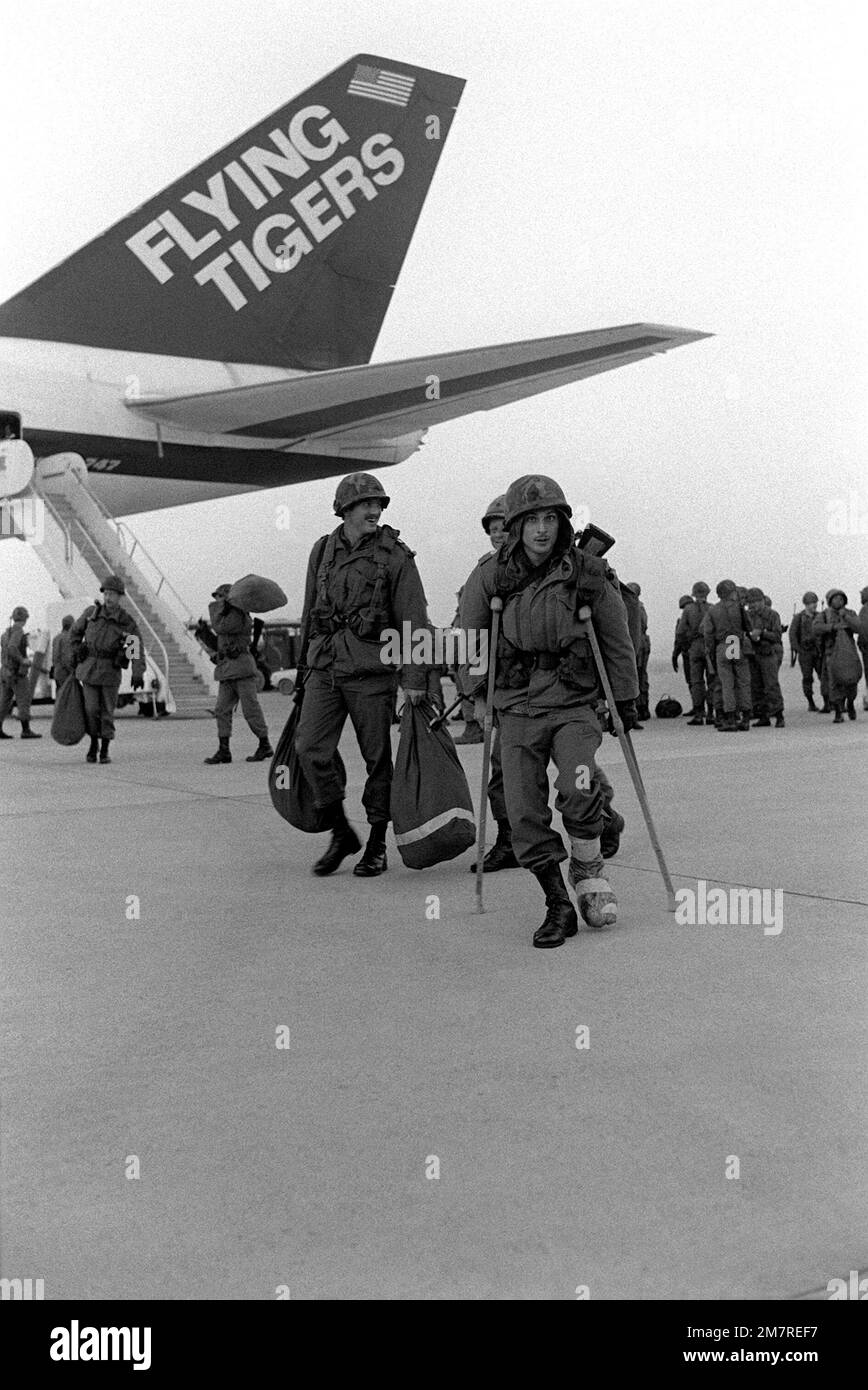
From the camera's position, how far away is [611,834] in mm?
5754

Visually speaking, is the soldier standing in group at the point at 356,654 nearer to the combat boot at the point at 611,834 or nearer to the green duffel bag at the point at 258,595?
the combat boot at the point at 611,834

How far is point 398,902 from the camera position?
505cm

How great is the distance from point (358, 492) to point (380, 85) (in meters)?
Answer: 19.4

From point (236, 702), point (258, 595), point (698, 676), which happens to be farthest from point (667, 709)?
point (258, 595)

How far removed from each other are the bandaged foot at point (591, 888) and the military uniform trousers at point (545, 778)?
0.18 feet

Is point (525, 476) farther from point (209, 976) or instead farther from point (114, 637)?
point (114, 637)

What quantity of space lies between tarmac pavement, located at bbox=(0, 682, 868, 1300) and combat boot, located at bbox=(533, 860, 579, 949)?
7cm

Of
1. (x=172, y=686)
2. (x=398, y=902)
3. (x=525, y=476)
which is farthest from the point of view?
(x=172, y=686)

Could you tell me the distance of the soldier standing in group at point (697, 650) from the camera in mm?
14844

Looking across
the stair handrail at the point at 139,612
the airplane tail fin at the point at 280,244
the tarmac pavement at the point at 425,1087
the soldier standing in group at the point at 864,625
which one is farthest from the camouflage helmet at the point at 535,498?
the airplane tail fin at the point at 280,244

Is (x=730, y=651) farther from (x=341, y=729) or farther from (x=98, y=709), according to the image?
(x=341, y=729)

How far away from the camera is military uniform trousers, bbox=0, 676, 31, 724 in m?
14.5
